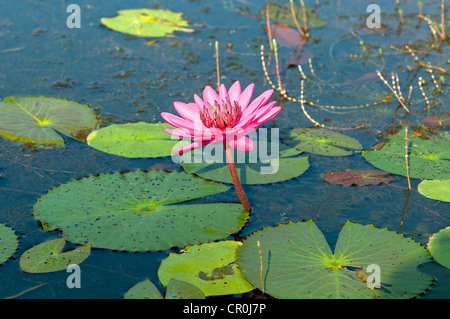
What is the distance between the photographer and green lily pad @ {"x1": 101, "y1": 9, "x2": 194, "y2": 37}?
647 centimetres

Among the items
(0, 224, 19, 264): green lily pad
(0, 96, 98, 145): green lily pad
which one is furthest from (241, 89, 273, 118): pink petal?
(0, 96, 98, 145): green lily pad

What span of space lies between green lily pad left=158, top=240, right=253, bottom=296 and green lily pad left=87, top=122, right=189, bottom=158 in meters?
1.25

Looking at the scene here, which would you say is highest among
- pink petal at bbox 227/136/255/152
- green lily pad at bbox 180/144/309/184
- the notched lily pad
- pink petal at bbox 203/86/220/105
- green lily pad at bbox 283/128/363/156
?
pink petal at bbox 203/86/220/105

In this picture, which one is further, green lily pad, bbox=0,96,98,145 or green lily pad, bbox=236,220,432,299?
green lily pad, bbox=0,96,98,145

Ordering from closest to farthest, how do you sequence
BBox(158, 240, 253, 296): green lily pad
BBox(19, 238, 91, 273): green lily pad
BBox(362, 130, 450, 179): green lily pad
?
BBox(158, 240, 253, 296): green lily pad
BBox(19, 238, 91, 273): green lily pad
BBox(362, 130, 450, 179): green lily pad

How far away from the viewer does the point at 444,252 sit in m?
3.09

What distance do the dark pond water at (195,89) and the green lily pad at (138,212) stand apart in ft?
0.30

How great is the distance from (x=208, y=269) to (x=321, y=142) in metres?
1.81

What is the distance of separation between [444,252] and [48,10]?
19.7 ft

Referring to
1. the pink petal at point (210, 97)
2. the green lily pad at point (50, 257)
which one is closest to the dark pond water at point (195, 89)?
the green lily pad at point (50, 257)

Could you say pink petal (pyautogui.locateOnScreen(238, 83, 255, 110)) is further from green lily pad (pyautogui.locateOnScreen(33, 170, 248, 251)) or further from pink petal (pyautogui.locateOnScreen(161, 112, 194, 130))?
green lily pad (pyautogui.locateOnScreen(33, 170, 248, 251))

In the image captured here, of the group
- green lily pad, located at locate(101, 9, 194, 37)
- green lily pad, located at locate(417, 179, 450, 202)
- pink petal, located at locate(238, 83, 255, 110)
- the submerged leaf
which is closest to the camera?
pink petal, located at locate(238, 83, 255, 110)
